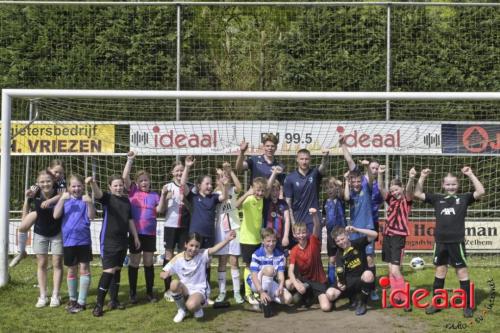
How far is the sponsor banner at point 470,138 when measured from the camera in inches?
371

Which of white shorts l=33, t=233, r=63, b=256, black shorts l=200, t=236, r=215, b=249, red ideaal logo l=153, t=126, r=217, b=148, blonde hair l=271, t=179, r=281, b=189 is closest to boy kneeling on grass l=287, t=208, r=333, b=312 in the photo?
blonde hair l=271, t=179, r=281, b=189

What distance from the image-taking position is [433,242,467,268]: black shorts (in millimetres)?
6090

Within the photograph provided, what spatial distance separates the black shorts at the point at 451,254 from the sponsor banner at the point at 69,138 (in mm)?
5559

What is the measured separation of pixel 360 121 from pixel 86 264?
17.0 ft

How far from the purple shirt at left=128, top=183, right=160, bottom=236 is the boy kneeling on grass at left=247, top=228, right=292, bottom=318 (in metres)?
1.29

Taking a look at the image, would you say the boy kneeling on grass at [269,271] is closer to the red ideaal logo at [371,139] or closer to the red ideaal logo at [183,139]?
the red ideaal logo at [183,139]

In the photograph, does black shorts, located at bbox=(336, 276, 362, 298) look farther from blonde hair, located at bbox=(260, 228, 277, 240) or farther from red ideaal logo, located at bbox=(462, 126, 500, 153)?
red ideaal logo, located at bbox=(462, 126, 500, 153)

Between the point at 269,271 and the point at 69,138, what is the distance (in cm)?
485

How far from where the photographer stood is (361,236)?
653cm

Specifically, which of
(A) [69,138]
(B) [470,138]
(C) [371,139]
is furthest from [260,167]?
(B) [470,138]

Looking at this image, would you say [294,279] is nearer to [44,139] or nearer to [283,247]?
[283,247]

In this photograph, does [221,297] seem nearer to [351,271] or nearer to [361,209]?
[351,271]

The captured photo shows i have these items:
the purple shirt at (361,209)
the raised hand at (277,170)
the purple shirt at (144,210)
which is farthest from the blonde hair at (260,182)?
the purple shirt at (144,210)

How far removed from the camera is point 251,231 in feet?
21.5
